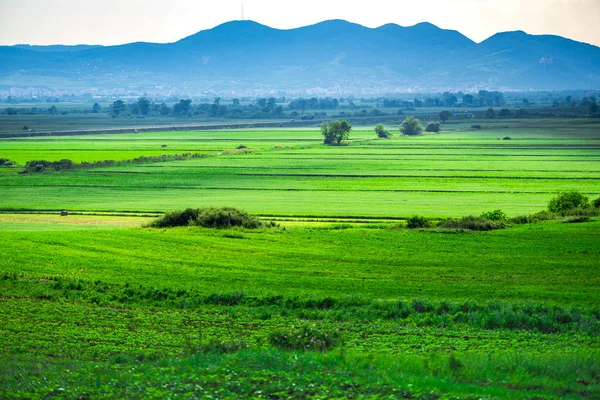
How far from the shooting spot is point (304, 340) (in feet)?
64.8

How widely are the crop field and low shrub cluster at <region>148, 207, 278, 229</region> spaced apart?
1.81 metres

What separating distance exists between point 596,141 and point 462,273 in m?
98.0

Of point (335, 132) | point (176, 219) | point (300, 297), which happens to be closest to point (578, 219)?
point (176, 219)

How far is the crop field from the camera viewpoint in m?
16.2

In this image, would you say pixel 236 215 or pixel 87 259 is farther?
pixel 236 215

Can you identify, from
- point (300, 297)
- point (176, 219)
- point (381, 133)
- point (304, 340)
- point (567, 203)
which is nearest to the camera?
point (304, 340)

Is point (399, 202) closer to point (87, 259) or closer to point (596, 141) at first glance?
point (87, 259)

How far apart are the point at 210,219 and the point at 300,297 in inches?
782

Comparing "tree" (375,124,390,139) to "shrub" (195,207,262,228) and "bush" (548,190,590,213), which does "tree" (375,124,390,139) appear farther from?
"shrub" (195,207,262,228)

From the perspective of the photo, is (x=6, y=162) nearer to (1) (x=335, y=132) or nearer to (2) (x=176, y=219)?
(1) (x=335, y=132)

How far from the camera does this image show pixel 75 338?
2167 cm

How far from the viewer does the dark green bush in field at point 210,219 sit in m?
45.8

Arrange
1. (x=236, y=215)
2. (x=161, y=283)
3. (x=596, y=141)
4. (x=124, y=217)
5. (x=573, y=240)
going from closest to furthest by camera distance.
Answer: (x=161, y=283) → (x=573, y=240) → (x=236, y=215) → (x=124, y=217) → (x=596, y=141)

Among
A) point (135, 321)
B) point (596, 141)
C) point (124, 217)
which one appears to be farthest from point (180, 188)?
point (596, 141)
